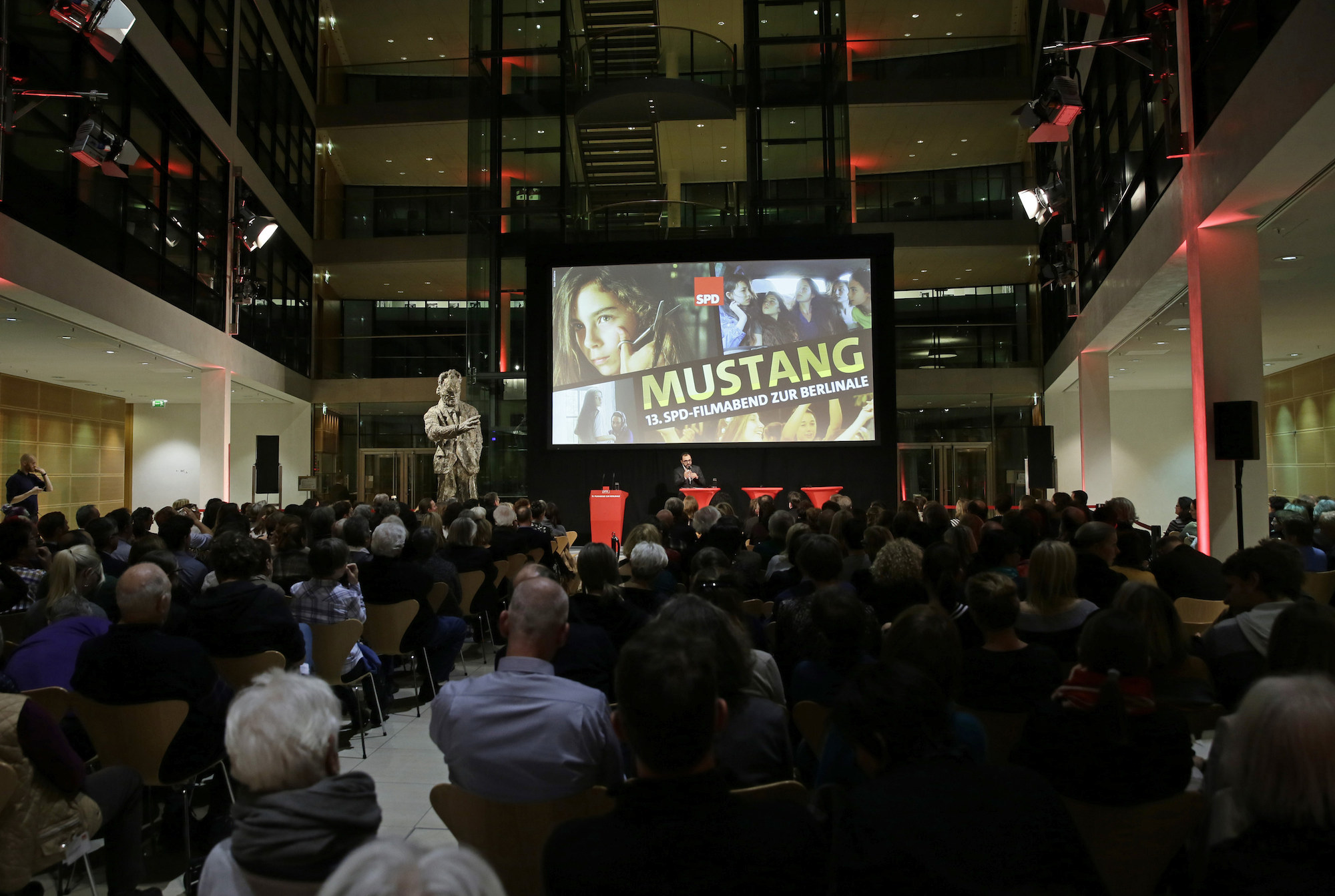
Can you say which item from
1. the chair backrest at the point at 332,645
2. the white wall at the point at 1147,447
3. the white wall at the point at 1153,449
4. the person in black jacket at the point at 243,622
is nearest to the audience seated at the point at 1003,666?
the person in black jacket at the point at 243,622

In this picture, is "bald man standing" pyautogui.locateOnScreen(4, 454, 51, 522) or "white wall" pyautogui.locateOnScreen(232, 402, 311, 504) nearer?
"bald man standing" pyautogui.locateOnScreen(4, 454, 51, 522)

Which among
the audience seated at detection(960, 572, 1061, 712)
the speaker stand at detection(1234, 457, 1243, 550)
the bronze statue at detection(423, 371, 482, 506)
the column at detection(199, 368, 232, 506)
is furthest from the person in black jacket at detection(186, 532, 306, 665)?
the column at detection(199, 368, 232, 506)

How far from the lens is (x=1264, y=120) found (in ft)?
21.0

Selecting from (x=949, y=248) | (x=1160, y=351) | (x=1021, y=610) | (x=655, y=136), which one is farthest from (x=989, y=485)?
(x=1021, y=610)

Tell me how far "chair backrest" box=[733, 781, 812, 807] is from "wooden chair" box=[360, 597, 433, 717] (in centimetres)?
352

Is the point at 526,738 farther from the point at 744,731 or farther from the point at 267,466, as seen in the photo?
the point at 267,466

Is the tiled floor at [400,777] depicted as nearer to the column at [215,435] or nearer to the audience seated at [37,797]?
the audience seated at [37,797]

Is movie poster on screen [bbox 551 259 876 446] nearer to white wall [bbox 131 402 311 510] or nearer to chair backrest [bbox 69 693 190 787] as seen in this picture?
white wall [bbox 131 402 311 510]

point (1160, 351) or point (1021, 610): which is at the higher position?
point (1160, 351)

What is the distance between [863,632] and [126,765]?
2490mm

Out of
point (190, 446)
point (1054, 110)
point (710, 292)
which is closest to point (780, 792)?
point (1054, 110)

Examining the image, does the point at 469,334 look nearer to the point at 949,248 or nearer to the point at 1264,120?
the point at 949,248

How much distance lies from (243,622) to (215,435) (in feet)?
43.3

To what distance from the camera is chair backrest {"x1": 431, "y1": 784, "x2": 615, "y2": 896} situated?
2244mm
